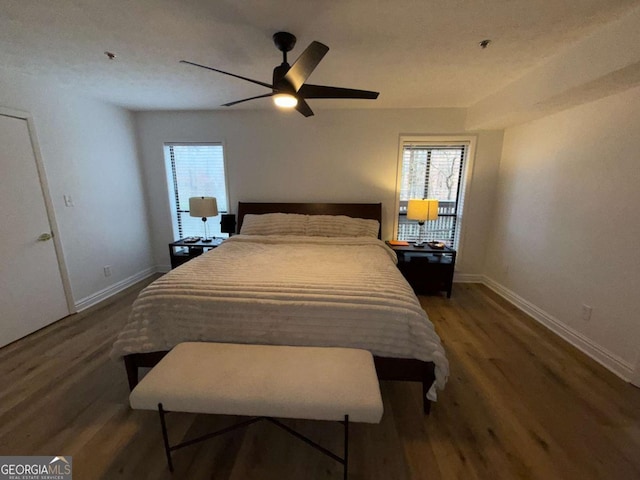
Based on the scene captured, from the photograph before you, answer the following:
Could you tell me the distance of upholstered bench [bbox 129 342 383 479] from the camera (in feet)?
3.77

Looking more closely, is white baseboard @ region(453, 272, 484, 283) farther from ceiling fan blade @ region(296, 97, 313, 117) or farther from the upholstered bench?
ceiling fan blade @ region(296, 97, 313, 117)

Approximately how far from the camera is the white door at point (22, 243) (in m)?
2.26

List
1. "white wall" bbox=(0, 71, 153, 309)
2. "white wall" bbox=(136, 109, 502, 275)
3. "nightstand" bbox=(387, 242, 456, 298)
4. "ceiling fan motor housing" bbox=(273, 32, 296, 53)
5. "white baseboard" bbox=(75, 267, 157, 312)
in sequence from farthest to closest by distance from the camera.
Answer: "white wall" bbox=(136, 109, 502, 275) < "nightstand" bbox=(387, 242, 456, 298) < "white baseboard" bbox=(75, 267, 157, 312) < "white wall" bbox=(0, 71, 153, 309) < "ceiling fan motor housing" bbox=(273, 32, 296, 53)

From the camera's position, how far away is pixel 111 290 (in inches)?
130

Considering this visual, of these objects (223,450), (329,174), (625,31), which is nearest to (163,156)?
(329,174)

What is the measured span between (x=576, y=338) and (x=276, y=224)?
3.15 meters

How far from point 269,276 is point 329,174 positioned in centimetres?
212

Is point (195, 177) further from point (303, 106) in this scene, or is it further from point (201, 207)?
point (303, 106)

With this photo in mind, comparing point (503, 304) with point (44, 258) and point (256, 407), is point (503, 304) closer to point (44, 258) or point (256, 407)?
point (256, 407)

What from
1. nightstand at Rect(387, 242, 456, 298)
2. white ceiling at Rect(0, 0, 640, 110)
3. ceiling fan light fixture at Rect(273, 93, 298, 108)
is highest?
white ceiling at Rect(0, 0, 640, 110)

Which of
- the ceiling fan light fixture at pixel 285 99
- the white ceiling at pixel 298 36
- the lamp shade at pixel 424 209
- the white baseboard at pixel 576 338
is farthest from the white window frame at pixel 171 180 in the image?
the white baseboard at pixel 576 338

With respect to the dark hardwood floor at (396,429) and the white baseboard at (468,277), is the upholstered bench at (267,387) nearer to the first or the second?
the dark hardwood floor at (396,429)

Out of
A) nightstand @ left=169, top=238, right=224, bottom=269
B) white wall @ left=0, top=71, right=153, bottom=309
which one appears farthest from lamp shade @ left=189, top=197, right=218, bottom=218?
white wall @ left=0, top=71, right=153, bottom=309

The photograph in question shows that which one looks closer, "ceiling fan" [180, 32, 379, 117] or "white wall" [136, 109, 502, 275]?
"ceiling fan" [180, 32, 379, 117]
